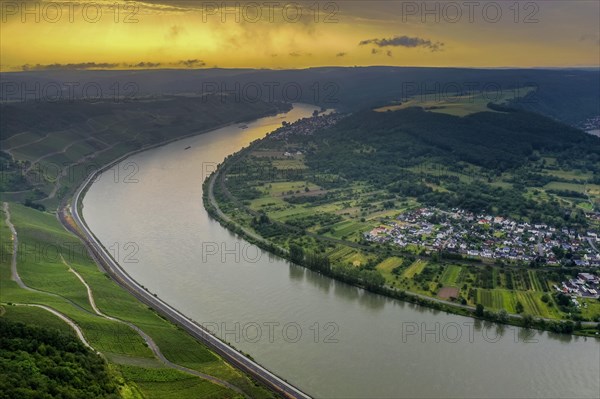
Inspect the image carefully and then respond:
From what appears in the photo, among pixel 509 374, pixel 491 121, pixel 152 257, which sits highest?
pixel 491 121

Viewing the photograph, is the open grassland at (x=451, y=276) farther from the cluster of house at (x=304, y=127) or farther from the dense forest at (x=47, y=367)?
the cluster of house at (x=304, y=127)

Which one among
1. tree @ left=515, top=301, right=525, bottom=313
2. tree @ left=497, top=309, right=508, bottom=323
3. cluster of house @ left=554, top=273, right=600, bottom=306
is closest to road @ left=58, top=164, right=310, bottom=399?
tree @ left=497, top=309, right=508, bottom=323

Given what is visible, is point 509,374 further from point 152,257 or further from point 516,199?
point 516,199

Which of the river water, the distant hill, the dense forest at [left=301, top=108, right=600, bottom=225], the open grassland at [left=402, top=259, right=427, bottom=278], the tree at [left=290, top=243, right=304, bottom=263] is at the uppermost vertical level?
the distant hill

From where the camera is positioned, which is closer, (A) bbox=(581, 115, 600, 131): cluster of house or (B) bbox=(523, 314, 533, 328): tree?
(B) bbox=(523, 314, 533, 328): tree

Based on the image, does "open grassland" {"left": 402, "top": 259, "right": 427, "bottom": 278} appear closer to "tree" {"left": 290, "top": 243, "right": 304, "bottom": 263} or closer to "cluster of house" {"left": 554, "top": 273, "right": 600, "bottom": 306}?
"tree" {"left": 290, "top": 243, "right": 304, "bottom": 263}

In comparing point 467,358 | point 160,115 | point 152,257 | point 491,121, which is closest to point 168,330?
point 152,257

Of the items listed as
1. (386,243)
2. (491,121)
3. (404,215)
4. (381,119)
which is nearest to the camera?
(386,243)

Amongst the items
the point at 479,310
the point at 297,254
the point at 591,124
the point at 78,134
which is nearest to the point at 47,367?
the point at 297,254
